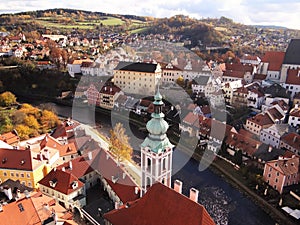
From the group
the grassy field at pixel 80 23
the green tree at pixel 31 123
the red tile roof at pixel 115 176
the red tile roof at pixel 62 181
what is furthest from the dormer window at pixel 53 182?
the grassy field at pixel 80 23

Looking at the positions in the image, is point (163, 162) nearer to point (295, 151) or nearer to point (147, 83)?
point (295, 151)

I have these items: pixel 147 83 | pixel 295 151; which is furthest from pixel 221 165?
pixel 147 83

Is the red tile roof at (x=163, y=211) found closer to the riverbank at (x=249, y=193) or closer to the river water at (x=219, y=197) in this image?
the river water at (x=219, y=197)

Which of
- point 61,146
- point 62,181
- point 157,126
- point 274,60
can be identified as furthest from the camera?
point 274,60

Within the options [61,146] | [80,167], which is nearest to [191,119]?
[61,146]

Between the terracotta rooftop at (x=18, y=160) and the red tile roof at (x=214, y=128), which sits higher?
the terracotta rooftop at (x=18, y=160)

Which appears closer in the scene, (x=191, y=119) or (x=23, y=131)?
(x=23, y=131)

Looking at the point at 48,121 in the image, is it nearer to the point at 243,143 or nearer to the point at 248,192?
the point at 243,143
